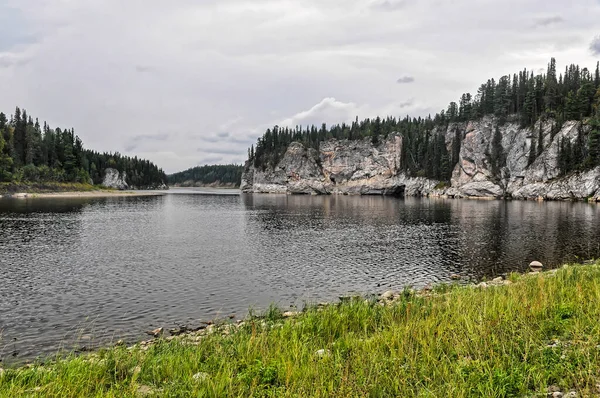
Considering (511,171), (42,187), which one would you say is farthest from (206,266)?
(42,187)

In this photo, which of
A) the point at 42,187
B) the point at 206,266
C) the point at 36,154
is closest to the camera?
the point at 206,266

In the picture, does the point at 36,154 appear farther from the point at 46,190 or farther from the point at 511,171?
the point at 511,171

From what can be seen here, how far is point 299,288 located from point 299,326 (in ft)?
40.4

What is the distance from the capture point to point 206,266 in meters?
31.6

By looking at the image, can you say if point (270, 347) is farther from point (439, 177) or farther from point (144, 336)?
point (439, 177)

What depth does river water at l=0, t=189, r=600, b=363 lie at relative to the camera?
63.3 feet

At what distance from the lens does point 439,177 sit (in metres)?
170

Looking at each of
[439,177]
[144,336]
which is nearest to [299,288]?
[144,336]

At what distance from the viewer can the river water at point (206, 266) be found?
19.3 metres

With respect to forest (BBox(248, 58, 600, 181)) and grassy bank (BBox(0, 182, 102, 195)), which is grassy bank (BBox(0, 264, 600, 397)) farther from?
grassy bank (BBox(0, 182, 102, 195))

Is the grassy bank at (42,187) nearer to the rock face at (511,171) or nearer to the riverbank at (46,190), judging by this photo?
the riverbank at (46,190)

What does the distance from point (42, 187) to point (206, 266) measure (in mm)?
150807

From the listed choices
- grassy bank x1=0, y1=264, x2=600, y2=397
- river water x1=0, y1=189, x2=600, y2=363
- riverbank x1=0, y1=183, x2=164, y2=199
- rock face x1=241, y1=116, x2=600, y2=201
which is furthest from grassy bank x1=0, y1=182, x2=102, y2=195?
grassy bank x1=0, y1=264, x2=600, y2=397

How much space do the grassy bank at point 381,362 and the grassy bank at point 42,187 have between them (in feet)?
507
